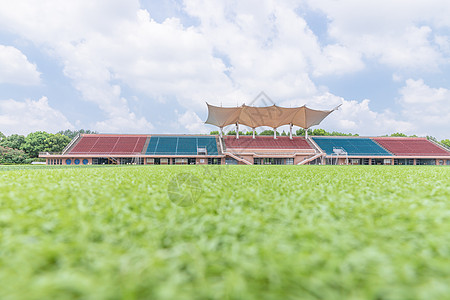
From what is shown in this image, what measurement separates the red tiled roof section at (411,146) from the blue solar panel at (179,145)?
2549 centimetres

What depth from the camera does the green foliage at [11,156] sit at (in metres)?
31.7

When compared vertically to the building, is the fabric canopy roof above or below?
above

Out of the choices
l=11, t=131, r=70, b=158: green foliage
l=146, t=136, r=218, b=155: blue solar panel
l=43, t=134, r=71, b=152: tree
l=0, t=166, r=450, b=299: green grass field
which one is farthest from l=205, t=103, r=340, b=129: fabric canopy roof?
l=0, t=166, r=450, b=299: green grass field

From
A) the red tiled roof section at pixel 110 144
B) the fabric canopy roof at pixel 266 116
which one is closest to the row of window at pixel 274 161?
the fabric canopy roof at pixel 266 116

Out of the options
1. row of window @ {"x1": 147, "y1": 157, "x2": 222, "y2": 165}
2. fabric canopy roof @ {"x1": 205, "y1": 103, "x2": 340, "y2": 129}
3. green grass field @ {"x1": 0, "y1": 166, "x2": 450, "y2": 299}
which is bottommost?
row of window @ {"x1": 147, "y1": 157, "x2": 222, "y2": 165}

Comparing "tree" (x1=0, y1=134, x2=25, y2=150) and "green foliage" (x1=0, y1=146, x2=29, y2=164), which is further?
"tree" (x1=0, y1=134, x2=25, y2=150)

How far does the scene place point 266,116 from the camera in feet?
118

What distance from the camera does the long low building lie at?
3097 centimetres

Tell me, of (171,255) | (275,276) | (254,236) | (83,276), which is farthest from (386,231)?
(83,276)

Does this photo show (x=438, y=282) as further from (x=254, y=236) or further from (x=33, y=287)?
(x=33, y=287)

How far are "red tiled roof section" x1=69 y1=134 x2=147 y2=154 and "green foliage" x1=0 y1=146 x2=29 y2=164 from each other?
313 inches

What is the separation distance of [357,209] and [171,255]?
6.75ft

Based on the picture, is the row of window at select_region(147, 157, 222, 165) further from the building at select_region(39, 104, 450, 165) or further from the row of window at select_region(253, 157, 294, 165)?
the row of window at select_region(253, 157, 294, 165)

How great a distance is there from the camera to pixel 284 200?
3.01m
